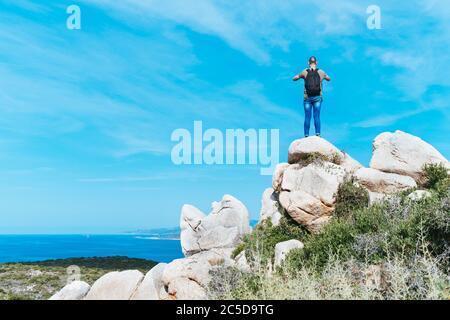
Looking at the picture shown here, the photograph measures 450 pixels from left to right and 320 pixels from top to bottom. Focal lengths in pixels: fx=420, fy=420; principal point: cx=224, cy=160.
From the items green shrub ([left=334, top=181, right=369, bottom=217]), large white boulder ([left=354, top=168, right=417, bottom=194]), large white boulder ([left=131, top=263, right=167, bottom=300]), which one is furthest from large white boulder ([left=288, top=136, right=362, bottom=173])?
large white boulder ([left=131, top=263, right=167, bottom=300])

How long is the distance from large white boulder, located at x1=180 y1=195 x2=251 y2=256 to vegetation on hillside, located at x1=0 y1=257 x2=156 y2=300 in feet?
56.8

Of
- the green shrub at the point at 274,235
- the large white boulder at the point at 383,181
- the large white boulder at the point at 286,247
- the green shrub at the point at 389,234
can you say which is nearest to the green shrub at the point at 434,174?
the large white boulder at the point at 383,181

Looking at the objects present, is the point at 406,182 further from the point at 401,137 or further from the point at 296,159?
the point at 296,159

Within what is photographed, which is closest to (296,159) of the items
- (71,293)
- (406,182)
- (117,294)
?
(406,182)

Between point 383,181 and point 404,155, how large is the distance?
2321 mm

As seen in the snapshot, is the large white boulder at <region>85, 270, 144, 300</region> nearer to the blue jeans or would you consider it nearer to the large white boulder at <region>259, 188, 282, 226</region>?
the large white boulder at <region>259, 188, 282, 226</region>

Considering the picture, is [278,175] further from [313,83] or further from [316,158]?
[313,83]

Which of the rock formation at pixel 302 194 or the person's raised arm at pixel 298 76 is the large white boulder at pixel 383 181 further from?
the person's raised arm at pixel 298 76

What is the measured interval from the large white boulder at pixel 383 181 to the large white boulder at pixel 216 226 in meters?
8.73

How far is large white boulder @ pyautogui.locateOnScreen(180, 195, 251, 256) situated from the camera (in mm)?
27234

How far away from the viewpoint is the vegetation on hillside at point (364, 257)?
8.71 m

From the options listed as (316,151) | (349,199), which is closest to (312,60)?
(316,151)

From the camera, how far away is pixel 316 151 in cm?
2289

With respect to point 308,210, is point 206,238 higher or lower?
lower
